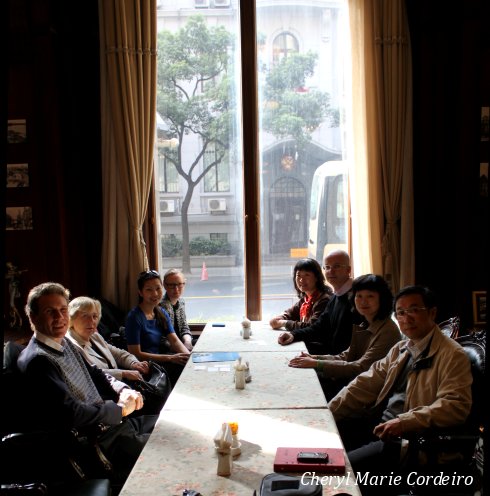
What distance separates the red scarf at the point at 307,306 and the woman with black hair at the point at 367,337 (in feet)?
2.68

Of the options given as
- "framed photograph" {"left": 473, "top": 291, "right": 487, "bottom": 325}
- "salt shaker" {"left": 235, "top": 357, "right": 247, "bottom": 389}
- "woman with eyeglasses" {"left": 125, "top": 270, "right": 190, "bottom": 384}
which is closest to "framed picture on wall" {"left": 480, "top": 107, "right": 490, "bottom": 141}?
"framed photograph" {"left": 473, "top": 291, "right": 487, "bottom": 325}

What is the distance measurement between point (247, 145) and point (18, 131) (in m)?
1.82

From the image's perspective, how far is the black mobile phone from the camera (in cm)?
178

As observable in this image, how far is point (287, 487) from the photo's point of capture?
4.95ft

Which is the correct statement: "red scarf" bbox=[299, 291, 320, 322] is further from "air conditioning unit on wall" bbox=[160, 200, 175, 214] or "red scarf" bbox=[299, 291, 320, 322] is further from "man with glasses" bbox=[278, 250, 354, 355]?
"air conditioning unit on wall" bbox=[160, 200, 175, 214]

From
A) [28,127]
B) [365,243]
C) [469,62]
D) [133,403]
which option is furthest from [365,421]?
[28,127]

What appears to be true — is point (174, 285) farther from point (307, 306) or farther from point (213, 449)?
point (213, 449)

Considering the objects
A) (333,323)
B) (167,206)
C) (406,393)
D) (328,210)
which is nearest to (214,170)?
(167,206)

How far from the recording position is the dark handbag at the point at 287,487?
1.46 m

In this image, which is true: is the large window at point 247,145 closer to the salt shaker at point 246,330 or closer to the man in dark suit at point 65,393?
the salt shaker at point 246,330

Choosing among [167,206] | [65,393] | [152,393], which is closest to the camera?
[65,393]

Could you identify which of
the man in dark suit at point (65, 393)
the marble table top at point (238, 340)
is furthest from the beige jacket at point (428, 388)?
the man in dark suit at point (65, 393)

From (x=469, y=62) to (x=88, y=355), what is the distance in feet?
11.2

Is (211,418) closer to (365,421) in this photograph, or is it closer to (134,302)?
(365,421)
